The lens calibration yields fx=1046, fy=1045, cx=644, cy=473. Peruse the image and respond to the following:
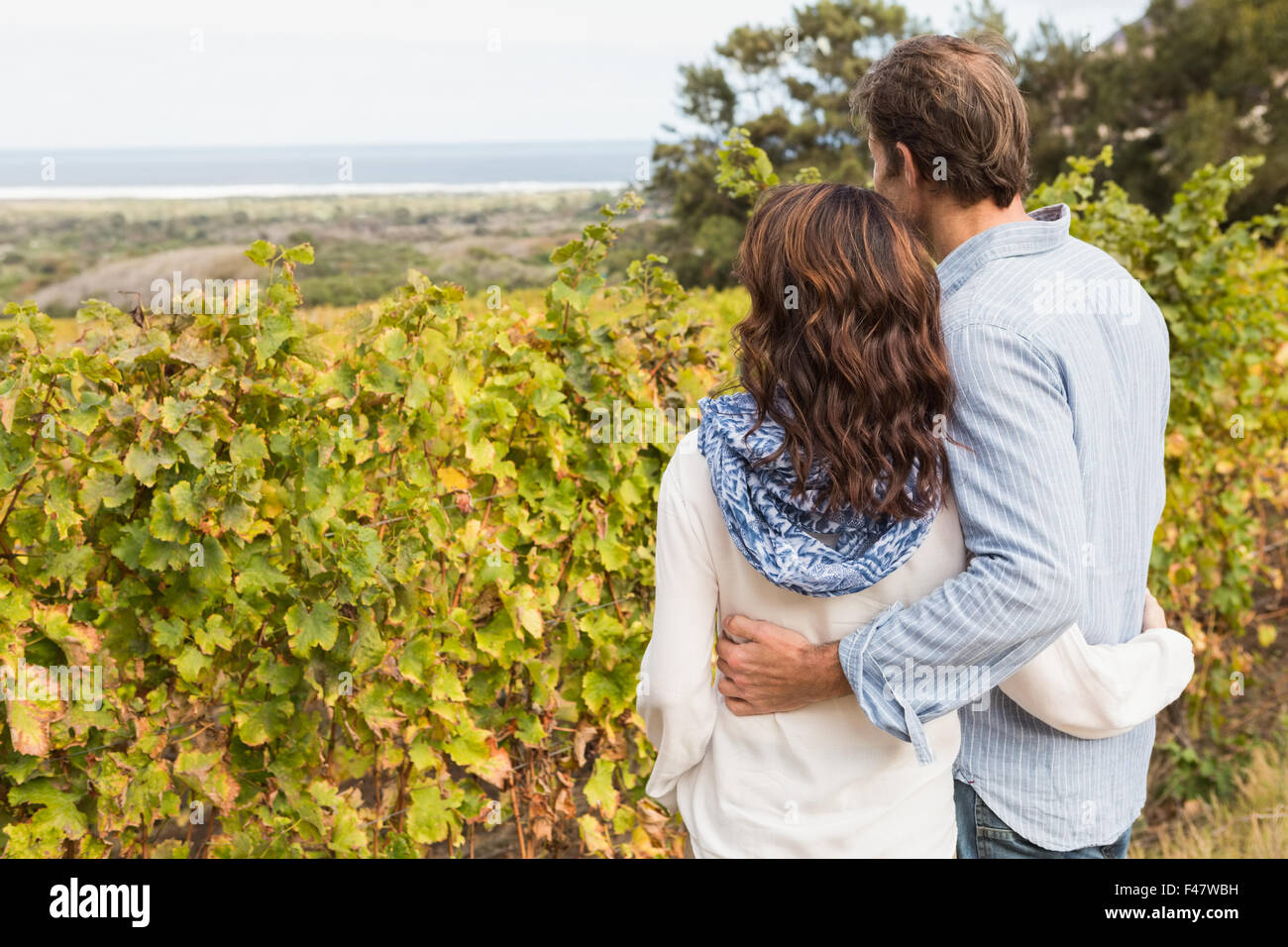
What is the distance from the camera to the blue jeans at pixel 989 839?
1563mm

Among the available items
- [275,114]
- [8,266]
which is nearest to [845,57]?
[275,114]

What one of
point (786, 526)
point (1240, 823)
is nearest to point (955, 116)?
point (786, 526)

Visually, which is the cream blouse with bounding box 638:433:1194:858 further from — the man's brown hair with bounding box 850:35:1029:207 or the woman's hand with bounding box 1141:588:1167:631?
the man's brown hair with bounding box 850:35:1029:207

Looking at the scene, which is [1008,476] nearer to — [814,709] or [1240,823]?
[814,709]

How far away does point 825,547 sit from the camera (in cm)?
134

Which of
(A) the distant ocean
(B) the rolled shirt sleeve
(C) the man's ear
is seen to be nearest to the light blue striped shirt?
(B) the rolled shirt sleeve

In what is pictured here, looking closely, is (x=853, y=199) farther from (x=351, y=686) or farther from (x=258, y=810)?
(x=258, y=810)

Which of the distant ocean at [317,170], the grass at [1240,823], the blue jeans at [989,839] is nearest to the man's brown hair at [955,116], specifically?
the blue jeans at [989,839]

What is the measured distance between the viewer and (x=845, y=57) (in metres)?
33.7

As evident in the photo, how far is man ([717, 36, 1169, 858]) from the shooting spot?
1296mm

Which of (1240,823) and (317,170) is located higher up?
(317,170)

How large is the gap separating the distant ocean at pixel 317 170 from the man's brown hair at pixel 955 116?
22.0m

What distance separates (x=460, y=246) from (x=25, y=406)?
81.2 feet

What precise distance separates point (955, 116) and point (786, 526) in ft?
2.08
